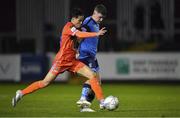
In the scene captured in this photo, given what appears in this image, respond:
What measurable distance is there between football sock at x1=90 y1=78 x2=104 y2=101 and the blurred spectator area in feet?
55.9

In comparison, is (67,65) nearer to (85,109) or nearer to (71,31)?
(71,31)

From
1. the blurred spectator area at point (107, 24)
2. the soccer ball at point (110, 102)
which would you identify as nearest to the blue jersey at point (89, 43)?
the soccer ball at point (110, 102)

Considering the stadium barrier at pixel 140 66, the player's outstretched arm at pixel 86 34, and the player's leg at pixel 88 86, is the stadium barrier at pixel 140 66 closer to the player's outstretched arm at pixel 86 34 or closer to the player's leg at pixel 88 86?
the player's leg at pixel 88 86

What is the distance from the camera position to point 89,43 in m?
13.7

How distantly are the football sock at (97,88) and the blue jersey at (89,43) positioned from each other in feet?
2.69

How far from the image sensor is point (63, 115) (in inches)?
489

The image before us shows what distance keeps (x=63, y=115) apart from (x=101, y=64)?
1540cm

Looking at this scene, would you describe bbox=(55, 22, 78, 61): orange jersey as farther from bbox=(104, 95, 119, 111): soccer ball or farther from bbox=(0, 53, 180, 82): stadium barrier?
bbox=(0, 53, 180, 82): stadium barrier

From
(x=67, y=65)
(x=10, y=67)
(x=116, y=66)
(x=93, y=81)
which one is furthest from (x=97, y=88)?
(x=10, y=67)

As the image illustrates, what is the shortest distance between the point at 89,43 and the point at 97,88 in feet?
3.94

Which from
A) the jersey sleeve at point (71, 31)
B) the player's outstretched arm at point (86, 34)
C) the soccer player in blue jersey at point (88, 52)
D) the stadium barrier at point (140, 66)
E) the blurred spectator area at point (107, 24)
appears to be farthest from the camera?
the blurred spectator area at point (107, 24)

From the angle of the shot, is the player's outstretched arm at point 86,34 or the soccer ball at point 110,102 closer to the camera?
the player's outstretched arm at point 86,34

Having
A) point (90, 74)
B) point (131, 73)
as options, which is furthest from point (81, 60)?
point (131, 73)

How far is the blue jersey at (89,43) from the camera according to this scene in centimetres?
1358
